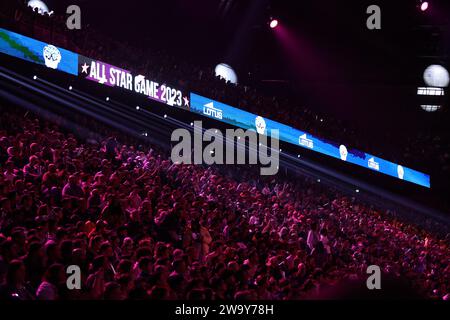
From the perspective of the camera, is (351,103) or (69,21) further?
(351,103)

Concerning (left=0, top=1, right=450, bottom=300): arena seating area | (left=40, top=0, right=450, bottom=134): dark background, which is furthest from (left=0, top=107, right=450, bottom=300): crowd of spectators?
(left=40, top=0, right=450, bottom=134): dark background

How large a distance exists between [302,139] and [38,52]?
34.3ft

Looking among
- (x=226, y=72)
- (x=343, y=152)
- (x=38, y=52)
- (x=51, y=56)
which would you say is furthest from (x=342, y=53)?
(x=38, y=52)

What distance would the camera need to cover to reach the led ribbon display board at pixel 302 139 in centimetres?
1669

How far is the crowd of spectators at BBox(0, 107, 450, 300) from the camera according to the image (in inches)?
177

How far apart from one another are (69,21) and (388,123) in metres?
17.6

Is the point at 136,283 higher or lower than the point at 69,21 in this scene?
lower

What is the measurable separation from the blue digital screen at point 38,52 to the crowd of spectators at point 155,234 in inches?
52.5

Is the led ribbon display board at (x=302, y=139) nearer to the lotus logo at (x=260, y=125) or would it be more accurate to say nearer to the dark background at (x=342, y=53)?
the lotus logo at (x=260, y=125)

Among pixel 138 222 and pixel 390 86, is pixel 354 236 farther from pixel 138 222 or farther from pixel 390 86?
pixel 390 86

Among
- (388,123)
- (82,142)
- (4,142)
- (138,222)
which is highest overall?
(388,123)

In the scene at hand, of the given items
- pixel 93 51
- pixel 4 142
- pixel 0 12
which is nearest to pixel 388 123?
pixel 93 51

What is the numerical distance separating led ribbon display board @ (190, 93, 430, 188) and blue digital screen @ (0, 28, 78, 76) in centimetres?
431
